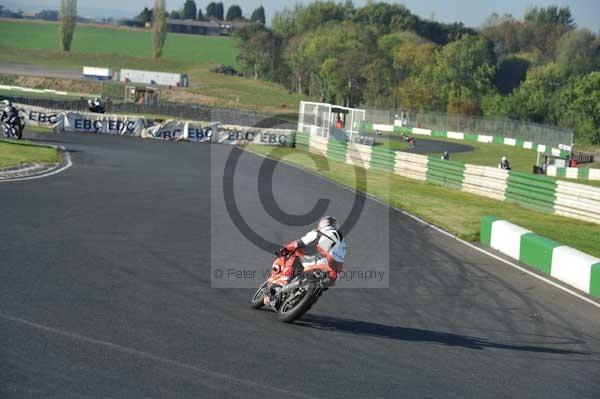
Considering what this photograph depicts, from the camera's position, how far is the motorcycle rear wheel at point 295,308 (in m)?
9.65

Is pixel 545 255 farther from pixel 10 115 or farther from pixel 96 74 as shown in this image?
pixel 96 74

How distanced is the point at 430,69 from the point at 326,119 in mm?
66291

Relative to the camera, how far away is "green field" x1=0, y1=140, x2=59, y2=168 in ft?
80.5

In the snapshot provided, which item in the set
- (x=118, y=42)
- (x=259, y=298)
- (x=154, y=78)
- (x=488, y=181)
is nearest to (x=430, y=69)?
(x=154, y=78)

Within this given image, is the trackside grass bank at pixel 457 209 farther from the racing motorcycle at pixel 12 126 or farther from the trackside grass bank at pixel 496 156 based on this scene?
the trackside grass bank at pixel 496 156

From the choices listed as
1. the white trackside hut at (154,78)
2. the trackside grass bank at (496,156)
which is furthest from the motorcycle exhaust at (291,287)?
the white trackside hut at (154,78)

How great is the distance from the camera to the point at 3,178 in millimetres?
20922

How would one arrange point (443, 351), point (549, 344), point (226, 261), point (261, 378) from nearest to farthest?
point (261, 378) < point (443, 351) < point (549, 344) < point (226, 261)

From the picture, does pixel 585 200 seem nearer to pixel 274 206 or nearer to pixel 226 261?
pixel 274 206

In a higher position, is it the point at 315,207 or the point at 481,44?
the point at 481,44

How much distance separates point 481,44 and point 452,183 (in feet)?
287

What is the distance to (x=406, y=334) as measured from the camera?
10.1 m

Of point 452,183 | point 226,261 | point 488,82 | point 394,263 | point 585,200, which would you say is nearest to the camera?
point 226,261

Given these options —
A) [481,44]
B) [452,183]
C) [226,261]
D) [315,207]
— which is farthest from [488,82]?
[226,261]
